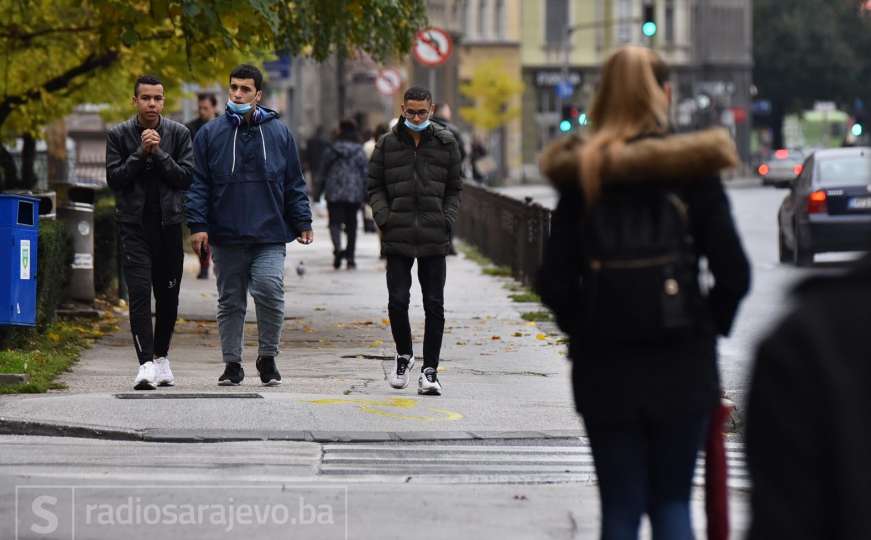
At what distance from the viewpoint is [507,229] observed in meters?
23.2

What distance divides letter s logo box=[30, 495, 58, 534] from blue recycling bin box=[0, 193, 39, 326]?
4427 mm

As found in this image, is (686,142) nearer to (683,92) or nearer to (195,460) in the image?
(195,460)

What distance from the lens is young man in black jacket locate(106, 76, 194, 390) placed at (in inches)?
432

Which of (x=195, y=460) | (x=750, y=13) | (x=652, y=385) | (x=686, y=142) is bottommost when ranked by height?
(x=195, y=460)

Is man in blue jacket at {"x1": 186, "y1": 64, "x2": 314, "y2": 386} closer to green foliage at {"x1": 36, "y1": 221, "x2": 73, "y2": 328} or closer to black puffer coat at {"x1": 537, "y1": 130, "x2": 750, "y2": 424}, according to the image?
green foliage at {"x1": 36, "y1": 221, "x2": 73, "y2": 328}

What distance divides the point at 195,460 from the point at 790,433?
625 centimetres

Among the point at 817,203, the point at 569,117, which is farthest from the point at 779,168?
the point at 817,203

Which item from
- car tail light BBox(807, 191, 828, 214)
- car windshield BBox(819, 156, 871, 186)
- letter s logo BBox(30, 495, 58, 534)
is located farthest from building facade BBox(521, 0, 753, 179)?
letter s logo BBox(30, 495, 58, 534)

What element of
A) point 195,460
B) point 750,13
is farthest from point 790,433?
point 750,13

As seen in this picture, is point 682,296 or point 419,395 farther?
point 419,395

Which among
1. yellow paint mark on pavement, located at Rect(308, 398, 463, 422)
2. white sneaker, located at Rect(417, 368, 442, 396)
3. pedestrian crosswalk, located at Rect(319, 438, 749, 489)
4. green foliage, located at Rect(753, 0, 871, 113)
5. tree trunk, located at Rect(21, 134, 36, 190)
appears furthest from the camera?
green foliage, located at Rect(753, 0, 871, 113)

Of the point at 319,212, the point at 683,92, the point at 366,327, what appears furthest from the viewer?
the point at 683,92

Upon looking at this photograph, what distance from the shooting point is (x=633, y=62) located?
185 inches

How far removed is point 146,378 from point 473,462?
298cm
